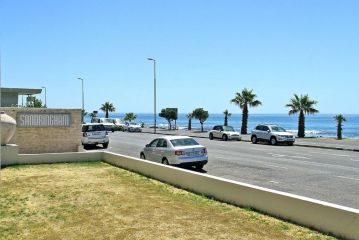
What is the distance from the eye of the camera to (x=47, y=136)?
24.4 m

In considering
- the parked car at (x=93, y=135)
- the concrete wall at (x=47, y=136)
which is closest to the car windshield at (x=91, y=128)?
the parked car at (x=93, y=135)

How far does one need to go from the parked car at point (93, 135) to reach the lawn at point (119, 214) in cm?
1492

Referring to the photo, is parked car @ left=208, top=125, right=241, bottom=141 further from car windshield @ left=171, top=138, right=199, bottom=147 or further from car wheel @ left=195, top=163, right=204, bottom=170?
car windshield @ left=171, top=138, right=199, bottom=147

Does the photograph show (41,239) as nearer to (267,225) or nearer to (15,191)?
(267,225)

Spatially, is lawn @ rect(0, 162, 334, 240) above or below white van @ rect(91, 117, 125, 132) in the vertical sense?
below

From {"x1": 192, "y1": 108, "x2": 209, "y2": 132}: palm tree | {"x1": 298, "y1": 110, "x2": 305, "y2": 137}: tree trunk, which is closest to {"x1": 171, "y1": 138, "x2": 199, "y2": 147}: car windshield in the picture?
{"x1": 298, "y1": 110, "x2": 305, "y2": 137}: tree trunk

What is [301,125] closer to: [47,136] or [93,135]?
[93,135]

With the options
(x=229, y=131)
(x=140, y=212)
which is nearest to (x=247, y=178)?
(x=140, y=212)

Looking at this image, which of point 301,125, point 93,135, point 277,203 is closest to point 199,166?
point 277,203

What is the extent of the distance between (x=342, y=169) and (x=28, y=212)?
14.2 m

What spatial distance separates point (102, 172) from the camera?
18.2 m

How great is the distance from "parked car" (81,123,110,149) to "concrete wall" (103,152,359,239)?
16.3 metres

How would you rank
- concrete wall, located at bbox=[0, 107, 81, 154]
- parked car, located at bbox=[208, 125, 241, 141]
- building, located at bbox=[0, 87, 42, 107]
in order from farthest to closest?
parked car, located at bbox=[208, 125, 241, 141]
building, located at bbox=[0, 87, 42, 107]
concrete wall, located at bbox=[0, 107, 81, 154]

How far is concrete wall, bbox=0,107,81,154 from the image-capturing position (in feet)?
77.8
